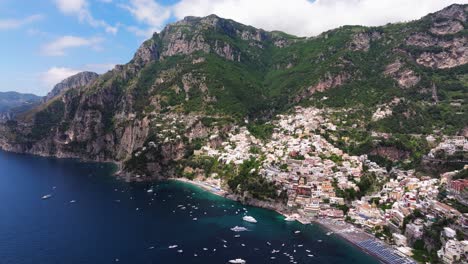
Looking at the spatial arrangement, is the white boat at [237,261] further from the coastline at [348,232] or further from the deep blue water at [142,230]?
the coastline at [348,232]

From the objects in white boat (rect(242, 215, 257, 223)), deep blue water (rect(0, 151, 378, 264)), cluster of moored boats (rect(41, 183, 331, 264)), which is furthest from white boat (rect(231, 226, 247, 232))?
white boat (rect(242, 215, 257, 223))

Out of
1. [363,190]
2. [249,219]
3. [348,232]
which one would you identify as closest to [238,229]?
[249,219]

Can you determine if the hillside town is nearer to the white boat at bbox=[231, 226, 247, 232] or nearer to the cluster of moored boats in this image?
the cluster of moored boats

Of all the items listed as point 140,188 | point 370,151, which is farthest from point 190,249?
point 370,151

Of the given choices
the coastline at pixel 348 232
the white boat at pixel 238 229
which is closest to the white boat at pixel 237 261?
the white boat at pixel 238 229

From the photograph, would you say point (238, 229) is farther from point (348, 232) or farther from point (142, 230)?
point (348, 232)
